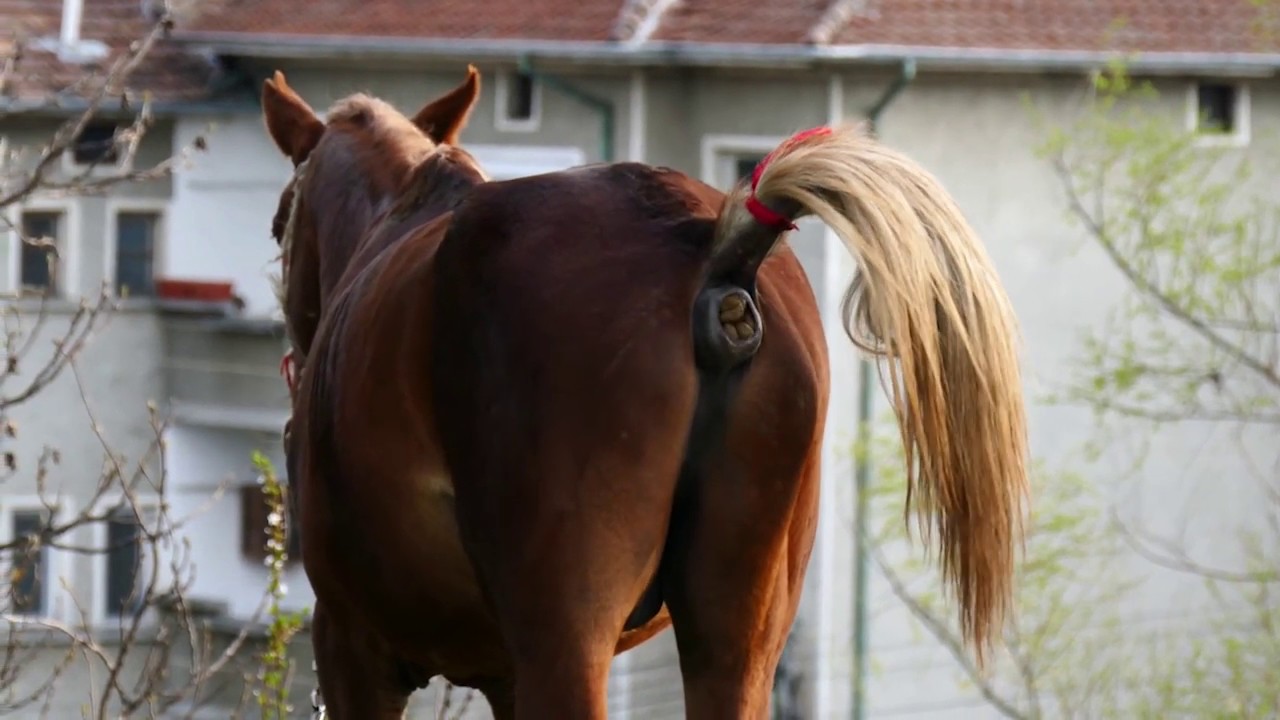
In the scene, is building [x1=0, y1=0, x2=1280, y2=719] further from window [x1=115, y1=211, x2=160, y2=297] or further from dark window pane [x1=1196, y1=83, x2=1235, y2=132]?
window [x1=115, y1=211, x2=160, y2=297]

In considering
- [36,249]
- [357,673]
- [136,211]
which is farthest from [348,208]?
[36,249]

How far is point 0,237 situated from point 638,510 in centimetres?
1973

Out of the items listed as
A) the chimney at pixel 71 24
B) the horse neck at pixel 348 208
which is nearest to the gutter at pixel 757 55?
the chimney at pixel 71 24

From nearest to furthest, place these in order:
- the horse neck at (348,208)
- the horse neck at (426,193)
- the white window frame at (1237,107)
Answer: the horse neck at (426,193) → the horse neck at (348,208) → the white window frame at (1237,107)

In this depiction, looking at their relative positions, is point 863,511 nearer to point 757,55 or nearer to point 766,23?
point 757,55

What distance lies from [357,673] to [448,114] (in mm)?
1614

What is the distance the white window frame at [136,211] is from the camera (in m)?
21.7

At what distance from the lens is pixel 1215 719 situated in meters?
13.5

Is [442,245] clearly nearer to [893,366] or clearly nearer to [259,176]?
[893,366]

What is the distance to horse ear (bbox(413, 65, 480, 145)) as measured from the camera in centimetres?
497

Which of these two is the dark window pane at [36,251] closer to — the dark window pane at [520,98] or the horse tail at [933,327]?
the dark window pane at [520,98]

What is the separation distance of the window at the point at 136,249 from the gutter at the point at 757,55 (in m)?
3.24

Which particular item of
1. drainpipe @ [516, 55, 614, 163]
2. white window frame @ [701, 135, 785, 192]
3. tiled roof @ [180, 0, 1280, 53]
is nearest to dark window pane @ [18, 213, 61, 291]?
tiled roof @ [180, 0, 1280, 53]

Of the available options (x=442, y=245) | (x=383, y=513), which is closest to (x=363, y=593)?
(x=383, y=513)
